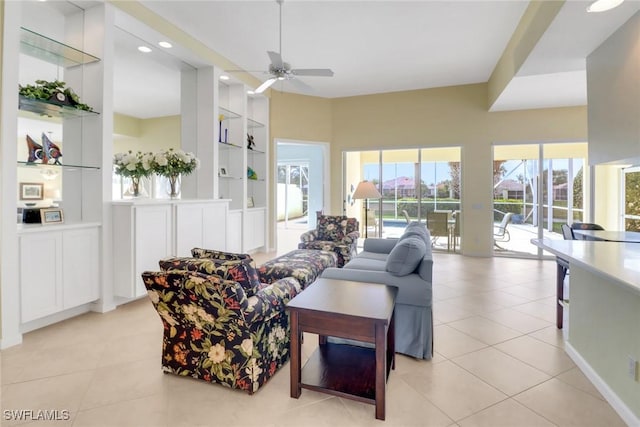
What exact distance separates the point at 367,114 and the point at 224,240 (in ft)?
14.0

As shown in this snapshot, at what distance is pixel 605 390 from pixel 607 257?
2.66 ft

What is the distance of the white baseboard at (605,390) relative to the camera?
169cm

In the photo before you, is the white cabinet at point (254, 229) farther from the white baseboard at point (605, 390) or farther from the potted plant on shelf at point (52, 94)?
the white baseboard at point (605, 390)

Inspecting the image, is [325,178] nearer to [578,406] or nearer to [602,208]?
[602,208]

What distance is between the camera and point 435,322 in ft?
10.1

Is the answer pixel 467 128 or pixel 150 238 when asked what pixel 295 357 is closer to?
pixel 150 238

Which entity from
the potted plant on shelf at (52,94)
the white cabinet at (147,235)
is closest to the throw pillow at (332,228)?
the white cabinet at (147,235)

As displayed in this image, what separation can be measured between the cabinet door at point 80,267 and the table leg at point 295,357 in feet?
8.08

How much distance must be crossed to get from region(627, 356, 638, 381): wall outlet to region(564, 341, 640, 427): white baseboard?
186mm

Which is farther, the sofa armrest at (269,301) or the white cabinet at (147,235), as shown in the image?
the white cabinet at (147,235)

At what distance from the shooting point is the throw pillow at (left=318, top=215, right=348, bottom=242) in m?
4.98

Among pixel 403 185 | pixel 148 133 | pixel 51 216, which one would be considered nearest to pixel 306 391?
pixel 51 216

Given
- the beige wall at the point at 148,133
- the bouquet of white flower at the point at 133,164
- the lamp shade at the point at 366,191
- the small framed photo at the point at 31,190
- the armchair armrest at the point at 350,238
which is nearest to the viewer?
the bouquet of white flower at the point at 133,164

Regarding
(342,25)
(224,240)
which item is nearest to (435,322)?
(224,240)
